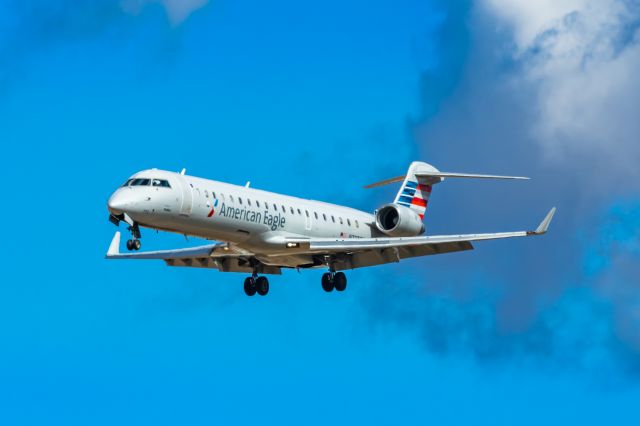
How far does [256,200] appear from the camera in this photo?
45.0 metres

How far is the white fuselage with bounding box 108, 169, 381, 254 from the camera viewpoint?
42.2 meters

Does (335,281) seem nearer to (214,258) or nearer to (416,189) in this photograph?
(214,258)

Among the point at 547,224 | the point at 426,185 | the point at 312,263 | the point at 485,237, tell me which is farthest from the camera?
the point at 426,185

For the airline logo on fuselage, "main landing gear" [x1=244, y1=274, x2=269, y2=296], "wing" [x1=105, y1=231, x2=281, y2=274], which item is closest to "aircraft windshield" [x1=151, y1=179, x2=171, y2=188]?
the airline logo on fuselage

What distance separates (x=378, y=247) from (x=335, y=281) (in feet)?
6.55

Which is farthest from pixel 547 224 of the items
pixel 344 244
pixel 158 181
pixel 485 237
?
pixel 158 181

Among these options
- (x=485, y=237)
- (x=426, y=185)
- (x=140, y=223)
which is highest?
(x=426, y=185)

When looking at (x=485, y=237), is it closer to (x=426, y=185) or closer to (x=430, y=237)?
(x=430, y=237)

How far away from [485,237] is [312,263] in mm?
6001

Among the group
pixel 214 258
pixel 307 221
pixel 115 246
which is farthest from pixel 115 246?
pixel 307 221

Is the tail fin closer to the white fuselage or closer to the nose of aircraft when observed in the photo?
the white fuselage

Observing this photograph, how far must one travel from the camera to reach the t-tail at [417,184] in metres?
51.8

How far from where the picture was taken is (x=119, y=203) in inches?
1644

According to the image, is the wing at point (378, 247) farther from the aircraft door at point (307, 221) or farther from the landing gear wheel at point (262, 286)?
the landing gear wheel at point (262, 286)
